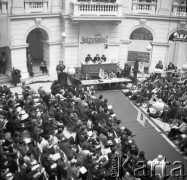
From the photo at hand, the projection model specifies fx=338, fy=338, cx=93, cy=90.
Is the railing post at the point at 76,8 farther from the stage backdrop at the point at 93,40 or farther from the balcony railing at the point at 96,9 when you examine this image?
the stage backdrop at the point at 93,40

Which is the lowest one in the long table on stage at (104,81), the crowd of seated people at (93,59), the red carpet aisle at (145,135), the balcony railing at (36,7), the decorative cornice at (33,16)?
the red carpet aisle at (145,135)

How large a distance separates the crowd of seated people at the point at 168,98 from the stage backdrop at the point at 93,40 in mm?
5066

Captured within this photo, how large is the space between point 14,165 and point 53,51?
14923 millimetres

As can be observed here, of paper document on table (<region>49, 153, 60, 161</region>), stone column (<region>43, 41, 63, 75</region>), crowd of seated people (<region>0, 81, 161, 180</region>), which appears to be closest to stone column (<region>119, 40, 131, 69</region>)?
stone column (<region>43, 41, 63, 75</region>)

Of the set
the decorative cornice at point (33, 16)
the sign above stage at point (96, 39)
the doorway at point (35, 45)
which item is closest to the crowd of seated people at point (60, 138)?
the decorative cornice at point (33, 16)

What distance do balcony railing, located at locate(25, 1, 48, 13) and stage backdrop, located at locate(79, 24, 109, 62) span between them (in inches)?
124

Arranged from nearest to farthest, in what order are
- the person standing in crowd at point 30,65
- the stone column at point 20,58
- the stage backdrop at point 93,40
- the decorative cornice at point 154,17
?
the stone column at point 20,58
the person standing in crowd at point 30,65
the stage backdrop at point 93,40
the decorative cornice at point 154,17

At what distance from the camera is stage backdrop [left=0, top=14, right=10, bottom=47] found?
22.4 metres

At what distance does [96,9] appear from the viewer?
25.4 meters

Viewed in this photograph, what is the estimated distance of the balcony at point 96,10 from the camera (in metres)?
24.7

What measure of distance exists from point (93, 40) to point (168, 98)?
8.55 m

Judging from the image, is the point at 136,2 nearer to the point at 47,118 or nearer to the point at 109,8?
the point at 109,8

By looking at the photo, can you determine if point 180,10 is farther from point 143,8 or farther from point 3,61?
point 3,61

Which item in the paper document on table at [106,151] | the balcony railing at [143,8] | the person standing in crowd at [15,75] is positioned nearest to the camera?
the paper document on table at [106,151]
